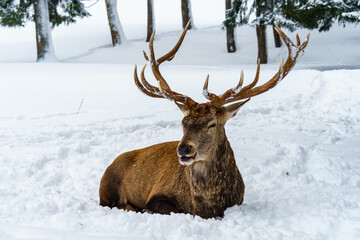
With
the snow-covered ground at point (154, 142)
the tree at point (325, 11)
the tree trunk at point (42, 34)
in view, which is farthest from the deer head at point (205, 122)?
the tree trunk at point (42, 34)

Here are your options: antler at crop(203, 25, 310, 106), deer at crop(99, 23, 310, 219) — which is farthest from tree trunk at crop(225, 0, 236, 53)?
antler at crop(203, 25, 310, 106)

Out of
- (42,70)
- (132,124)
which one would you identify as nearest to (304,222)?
(132,124)

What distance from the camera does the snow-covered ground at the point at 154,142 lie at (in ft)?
10.6

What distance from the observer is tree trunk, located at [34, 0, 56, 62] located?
1748cm

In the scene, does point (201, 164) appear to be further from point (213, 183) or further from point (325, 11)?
point (325, 11)

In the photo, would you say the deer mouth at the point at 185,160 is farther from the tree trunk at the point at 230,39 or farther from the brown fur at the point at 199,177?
the tree trunk at the point at 230,39

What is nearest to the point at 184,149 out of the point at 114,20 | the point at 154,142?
the point at 154,142

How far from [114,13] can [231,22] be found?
6.96 m

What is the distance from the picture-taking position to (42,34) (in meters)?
17.6

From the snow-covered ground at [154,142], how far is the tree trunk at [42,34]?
12.4 ft

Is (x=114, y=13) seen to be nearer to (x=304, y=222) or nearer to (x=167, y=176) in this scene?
(x=167, y=176)

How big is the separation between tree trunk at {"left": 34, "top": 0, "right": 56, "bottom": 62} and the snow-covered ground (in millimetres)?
3767

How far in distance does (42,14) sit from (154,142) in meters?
13.4

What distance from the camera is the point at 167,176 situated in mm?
4367
